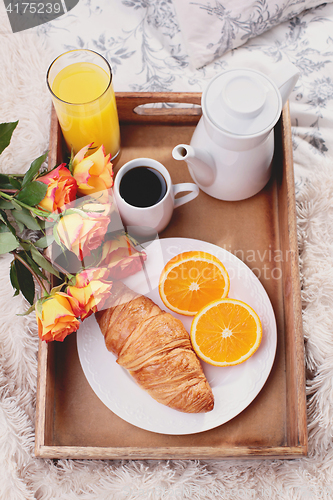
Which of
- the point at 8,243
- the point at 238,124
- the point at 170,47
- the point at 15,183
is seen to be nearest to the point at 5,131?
the point at 15,183

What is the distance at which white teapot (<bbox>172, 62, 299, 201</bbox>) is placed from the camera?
2.55 feet

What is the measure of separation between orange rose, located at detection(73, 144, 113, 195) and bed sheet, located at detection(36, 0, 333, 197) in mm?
545

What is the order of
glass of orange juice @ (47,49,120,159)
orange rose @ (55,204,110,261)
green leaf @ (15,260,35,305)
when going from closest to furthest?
orange rose @ (55,204,110,261)
green leaf @ (15,260,35,305)
glass of orange juice @ (47,49,120,159)

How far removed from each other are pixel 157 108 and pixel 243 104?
1.17ft

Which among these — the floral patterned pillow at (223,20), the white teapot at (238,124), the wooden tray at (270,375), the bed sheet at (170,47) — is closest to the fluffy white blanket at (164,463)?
the wooden tray at (270,375)

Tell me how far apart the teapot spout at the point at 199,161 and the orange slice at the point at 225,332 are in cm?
30

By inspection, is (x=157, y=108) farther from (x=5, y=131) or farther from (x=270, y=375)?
(x=270, y=375)

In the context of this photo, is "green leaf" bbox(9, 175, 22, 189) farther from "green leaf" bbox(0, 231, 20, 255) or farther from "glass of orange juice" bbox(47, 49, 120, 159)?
"glass of orange juice" bbox(47, 49, 120, 159)

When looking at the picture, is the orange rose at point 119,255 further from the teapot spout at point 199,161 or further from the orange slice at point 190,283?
the teapot spout at point 199,161

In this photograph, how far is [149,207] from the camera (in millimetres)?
816

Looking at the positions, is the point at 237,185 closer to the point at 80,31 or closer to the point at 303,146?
the point at 303,146

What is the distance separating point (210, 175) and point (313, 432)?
0.65m

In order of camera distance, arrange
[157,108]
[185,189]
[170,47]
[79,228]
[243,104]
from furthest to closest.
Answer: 1. [170,47]
2. [157,108]
3. [185,189]
4. [243,104]
5. [79,228]

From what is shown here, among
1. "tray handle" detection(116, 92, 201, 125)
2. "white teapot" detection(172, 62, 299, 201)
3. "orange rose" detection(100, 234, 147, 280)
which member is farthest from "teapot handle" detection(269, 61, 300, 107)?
"orange rose" detection(100, 234, 147, 280)
